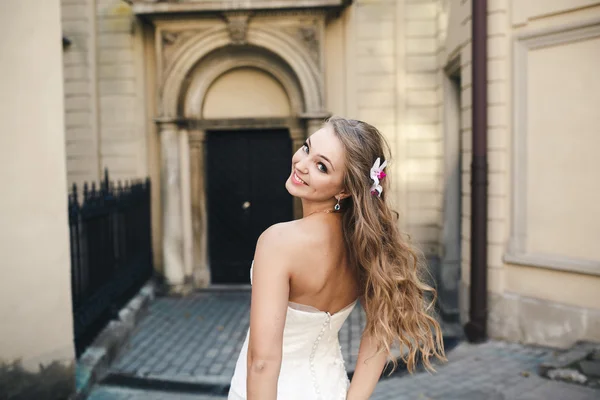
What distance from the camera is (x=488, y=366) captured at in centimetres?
505

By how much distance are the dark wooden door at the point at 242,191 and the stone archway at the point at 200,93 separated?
0.24 meters

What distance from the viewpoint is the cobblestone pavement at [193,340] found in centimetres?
532

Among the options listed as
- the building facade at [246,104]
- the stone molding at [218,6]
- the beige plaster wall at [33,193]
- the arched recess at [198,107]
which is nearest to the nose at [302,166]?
the beige plaster wall at [33,193]

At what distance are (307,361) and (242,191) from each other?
701 centimetres

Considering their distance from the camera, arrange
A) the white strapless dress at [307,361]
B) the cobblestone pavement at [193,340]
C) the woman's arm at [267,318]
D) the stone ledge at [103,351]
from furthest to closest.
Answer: the cobblestone pavement at [193,340]
the stone ledge at [103,351]
the white strapless dress at [307,361]
the woman's arm at [267,318]

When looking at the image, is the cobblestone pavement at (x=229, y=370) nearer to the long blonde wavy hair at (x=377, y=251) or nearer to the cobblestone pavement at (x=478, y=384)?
the cobblestone pavement at (x=478, y=384)

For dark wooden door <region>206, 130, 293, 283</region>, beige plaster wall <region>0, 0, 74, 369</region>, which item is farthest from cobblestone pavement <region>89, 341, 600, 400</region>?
dark wooden door <region>206, 130, 293, 283</region>

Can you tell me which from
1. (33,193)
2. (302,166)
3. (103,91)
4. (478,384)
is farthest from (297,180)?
(103,91)

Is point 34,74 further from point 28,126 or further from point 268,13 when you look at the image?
point 268,13

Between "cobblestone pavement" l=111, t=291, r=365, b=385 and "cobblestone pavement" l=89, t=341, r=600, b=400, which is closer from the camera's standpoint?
"cobblestone pavement" l=89, t=341, r=600, b=400

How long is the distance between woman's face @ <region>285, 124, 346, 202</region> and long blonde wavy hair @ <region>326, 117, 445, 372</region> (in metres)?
0.03

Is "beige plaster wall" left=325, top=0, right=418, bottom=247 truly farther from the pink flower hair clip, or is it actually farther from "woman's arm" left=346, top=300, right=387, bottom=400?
the pink flower hair clip

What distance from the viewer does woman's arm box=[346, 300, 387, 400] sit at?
192 centimetres

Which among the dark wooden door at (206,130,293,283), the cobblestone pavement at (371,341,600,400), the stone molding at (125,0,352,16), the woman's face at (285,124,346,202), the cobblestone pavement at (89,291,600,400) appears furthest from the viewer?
the dark wooden door at (206,130,293,283)
